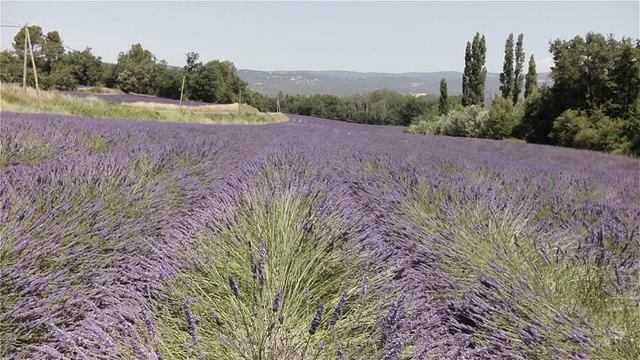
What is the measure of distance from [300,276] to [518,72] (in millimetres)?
47247

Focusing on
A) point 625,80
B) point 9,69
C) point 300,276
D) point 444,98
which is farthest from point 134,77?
point 300,276

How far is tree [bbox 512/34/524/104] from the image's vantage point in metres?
42.7

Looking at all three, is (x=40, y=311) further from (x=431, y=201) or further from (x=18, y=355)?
(x=431, y=201)

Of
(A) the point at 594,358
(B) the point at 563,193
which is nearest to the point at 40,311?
(A) the point at 594,358

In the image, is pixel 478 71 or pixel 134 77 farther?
pixel 134 77

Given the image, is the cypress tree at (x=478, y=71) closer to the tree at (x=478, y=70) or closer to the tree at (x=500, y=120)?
the tree at (x=478, y=70)

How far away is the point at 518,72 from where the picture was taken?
43.5 meters

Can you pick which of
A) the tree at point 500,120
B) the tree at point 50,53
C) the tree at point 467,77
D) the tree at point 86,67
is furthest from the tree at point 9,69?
the tree at point 467,77

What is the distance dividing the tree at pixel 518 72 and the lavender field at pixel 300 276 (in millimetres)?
43245

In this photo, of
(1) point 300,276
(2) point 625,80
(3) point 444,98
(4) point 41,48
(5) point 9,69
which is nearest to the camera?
(1) point 300,276

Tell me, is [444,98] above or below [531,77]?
below

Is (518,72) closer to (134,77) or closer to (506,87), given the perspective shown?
(506,87)

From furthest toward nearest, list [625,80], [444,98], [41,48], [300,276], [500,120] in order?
1. [444,98]
2. [41,48]
3. [500,120]
4. [625,80]
5. [300,276]

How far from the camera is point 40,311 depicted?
60.1 inches
